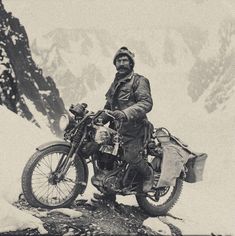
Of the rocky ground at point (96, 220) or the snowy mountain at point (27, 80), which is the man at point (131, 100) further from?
the snowy mountain at point (27, 80)

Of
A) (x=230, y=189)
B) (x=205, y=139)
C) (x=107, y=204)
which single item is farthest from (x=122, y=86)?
(x=205, y=139)

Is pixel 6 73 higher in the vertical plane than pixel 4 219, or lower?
higher

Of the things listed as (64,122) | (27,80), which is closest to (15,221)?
(64,122)

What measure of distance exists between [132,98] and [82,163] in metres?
1.05

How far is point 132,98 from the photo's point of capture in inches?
217

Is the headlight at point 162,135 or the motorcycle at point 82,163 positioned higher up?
the headlight at point 162,135

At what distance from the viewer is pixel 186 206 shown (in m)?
7.13

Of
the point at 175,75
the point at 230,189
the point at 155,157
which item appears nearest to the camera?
the point at 155,157

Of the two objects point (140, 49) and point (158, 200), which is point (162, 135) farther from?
point (140, 49)

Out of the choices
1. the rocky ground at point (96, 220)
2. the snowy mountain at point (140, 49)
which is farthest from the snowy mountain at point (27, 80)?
the snowy mountain at point (140, 49)

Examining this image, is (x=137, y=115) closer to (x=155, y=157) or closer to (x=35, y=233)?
(x=155, y=157)

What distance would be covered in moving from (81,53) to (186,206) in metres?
173

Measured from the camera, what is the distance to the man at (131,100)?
543 centimetres

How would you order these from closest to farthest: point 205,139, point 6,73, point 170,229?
point 170,229 < point 6,73 < point 205,139
